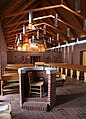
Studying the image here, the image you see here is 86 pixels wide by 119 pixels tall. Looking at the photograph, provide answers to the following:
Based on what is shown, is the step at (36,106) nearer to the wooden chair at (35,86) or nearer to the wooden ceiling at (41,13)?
the wooden chair at (35,86)

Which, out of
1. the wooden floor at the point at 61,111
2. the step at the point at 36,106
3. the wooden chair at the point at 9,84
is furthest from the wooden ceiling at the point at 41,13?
the step at the point at 36,106

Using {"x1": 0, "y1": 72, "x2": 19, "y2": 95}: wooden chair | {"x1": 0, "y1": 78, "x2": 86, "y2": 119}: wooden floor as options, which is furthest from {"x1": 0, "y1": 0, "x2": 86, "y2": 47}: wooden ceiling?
{"x1": 0, "y1": 78, "x2": 86, "y2": 119}: wooden floor

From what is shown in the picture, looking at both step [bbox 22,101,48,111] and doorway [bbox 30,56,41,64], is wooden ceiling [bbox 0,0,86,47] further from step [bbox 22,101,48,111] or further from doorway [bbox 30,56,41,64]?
doorway [bbox 30,56,41,64]

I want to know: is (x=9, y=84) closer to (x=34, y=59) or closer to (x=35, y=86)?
(x=35, y=86)

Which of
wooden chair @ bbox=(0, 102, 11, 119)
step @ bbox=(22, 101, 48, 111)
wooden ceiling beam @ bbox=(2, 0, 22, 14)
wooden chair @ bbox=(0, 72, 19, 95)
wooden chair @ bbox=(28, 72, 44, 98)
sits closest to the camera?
wooden chair @ bbox=(0, 102, 11, 119)

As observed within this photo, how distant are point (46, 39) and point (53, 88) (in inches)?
656

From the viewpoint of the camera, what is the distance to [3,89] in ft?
19.8

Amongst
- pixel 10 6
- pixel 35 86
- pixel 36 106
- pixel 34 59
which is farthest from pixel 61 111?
pixel 34 59

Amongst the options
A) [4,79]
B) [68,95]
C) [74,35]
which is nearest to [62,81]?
[68,95]

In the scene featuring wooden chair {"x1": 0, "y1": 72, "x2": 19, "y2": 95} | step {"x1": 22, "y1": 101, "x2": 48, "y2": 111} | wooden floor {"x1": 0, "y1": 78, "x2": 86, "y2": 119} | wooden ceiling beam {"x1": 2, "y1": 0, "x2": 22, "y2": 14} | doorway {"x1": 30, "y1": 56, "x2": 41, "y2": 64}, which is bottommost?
wooden floor {"x1": 0, "y1": 78, "x2": 86, "y2": 119}

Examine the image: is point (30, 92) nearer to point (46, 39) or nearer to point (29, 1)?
point (29, 1)

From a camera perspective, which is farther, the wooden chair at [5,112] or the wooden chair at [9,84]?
the wooden chair at [9,84]

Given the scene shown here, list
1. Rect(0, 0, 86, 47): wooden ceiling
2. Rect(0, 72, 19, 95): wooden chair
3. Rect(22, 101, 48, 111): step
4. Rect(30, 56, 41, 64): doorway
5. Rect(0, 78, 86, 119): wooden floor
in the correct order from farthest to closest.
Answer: Rect(30, 56, 41, 64): doorway < Rect(0, 0, 86, 47): wooden ceiling < Rect(0, 72, 19, 95): wooden chair < Rect(22, 101, 48, 111): step < Rect(0, 78, 86, 119): wooden floor

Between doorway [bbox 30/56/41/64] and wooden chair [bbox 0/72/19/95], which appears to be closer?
wooden chair [bbox 0/72/19/95]
